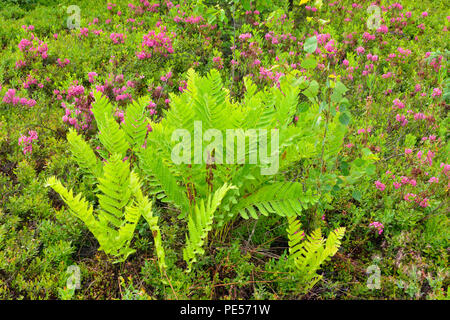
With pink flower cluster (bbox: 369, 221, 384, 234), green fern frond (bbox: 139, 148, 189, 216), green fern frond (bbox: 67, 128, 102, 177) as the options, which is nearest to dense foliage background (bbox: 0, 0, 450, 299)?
pink flower cluster (bbox: 369, 221, 384, 234)

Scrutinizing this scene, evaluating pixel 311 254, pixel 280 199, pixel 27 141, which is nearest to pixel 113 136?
pixel 27 141

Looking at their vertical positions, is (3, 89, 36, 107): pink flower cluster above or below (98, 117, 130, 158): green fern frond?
above

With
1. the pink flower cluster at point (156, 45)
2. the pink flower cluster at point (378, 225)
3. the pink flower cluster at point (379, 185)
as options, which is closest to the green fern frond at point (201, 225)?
the pink flower cluster at point (378, 225)

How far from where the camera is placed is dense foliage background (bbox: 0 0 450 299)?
2814mm

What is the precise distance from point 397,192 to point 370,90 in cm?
195

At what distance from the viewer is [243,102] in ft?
13.6

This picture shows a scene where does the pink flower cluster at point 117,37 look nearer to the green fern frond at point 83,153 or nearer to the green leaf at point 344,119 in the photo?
the green fern frond at point 83,153

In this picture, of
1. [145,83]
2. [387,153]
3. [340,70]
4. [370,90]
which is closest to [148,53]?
[145,83]

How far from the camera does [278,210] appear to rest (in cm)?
270

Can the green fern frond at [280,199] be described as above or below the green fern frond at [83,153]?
below

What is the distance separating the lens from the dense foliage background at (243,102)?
2.81 m

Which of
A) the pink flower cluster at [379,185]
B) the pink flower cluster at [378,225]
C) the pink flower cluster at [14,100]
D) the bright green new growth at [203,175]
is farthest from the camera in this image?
the pink flower cluster at [14,100]

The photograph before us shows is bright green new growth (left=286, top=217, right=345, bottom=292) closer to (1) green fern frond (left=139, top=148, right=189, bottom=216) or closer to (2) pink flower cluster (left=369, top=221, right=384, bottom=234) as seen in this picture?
(2) pink flower cluster (left=369, top=221, right=384, bottom=234)

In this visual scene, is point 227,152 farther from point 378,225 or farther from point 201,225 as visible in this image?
point 378,225
